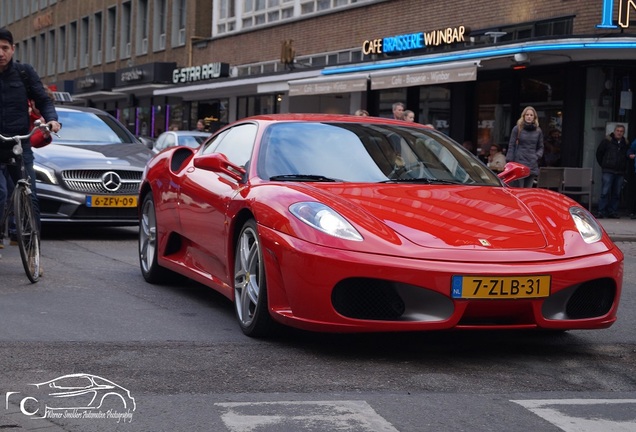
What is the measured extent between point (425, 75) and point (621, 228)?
559cm

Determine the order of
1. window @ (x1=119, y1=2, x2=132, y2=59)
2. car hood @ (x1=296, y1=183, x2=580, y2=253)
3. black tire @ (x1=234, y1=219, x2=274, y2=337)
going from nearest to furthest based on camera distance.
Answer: car hood @ (x1=296, y1=183, x2=580, y2=253) < black tire @ (x1=234, y1=219, x2=274, y2=337) < window @ (x1=119, y1=2, x2=132, y2=59)

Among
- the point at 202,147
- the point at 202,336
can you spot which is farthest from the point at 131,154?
the point at 202,336

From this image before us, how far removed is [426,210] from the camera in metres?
6.05

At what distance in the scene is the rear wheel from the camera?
850 cm

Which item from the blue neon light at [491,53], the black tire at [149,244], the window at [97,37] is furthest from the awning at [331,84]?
the window at [97,37]

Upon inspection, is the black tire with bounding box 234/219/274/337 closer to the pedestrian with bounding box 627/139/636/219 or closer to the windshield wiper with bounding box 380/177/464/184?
the windshield wiper with bounding box 380/177/464/184

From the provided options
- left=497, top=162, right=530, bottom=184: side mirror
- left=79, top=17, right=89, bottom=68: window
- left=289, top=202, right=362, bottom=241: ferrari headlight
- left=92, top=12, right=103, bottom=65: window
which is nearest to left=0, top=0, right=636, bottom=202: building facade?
left=92, top=12, right=103, bottom=65: window

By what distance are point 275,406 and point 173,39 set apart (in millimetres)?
39185

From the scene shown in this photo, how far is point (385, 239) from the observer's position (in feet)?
18.6

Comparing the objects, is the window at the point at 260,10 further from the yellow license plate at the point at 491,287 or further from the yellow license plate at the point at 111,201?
the yellow license plate at the point at 491,287

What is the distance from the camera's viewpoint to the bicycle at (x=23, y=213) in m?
8.21

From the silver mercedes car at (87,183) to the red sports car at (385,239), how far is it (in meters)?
4.72

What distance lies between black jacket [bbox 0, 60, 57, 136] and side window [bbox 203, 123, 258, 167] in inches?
64.6

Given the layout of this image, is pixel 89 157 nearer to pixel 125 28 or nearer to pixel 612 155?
pixel 612 155
